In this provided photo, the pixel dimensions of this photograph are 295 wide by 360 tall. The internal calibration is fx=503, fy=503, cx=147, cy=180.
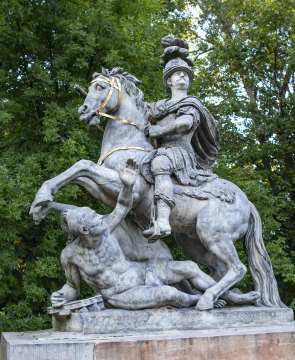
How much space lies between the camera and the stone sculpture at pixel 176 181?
4.89m

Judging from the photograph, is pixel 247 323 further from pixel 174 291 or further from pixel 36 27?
pixel 36 27

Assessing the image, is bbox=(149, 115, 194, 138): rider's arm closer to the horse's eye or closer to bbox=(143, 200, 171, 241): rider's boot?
the horse's eye

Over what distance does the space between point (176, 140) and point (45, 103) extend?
536 centimetres

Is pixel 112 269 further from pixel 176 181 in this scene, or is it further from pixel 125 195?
pixel 176 181

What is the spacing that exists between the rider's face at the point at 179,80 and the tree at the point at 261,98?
5873 mm

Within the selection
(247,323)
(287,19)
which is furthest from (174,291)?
(287,19)

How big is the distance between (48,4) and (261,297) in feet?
27.7

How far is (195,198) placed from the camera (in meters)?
5.12

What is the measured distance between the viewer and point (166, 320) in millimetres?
4441

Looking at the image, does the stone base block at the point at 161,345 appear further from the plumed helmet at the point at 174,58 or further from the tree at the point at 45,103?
the tree at the point at 45,103

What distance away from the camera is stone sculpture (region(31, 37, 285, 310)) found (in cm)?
489

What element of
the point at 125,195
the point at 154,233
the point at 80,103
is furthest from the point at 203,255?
the point at 80,103

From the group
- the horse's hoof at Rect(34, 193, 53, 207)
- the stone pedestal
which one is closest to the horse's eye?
the horse's hoof at Rect(34, 193, 53, 207)

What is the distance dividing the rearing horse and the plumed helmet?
1.62 ft
